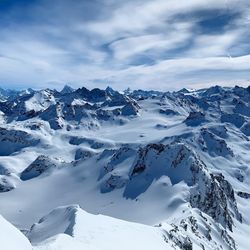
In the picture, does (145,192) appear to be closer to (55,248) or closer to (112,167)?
(112,167)

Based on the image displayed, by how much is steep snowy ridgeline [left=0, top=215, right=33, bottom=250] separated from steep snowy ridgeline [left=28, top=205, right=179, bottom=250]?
2696mm

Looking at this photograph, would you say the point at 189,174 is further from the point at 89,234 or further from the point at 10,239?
the point at 10,239

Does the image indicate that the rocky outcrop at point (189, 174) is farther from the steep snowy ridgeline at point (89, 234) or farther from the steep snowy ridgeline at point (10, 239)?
the steep snowy ridgeline at point (10, 239)

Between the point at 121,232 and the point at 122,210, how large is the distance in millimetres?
82963

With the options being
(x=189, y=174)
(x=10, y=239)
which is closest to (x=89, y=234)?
(x=10, y=239)

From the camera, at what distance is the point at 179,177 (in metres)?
160

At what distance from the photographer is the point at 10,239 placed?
137 ft

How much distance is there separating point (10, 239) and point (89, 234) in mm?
21624

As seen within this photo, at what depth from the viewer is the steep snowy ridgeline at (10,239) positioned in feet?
130

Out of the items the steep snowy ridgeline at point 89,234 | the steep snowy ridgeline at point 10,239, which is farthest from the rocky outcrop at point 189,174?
the steep snowy ridgeline at point 10,239

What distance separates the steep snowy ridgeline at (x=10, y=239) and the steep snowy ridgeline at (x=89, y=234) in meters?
2.70

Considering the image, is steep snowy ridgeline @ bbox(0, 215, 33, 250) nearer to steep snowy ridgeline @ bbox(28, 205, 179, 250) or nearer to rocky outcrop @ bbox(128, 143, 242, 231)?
steep snowy ridgeline @ bbox(28, 205, 179, 250)

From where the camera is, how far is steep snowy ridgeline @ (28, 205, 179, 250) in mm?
52994

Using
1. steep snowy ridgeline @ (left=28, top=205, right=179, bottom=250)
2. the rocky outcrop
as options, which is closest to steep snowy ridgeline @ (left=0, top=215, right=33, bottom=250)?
steep snowy ridgeline @ (left=28, top=205, right=179, bottom=250)
